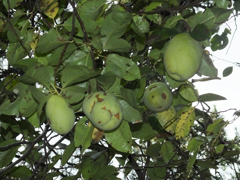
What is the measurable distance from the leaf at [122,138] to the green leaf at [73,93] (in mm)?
196

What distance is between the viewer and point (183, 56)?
1.02 metres

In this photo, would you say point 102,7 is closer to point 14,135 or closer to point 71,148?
point 71,148

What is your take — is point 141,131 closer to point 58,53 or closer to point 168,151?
point 168,151

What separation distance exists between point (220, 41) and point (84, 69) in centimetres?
78

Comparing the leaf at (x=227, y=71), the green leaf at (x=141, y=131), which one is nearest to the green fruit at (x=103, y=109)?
the green leaf at (x=141, y=131)

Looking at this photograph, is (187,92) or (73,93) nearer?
(73,93)

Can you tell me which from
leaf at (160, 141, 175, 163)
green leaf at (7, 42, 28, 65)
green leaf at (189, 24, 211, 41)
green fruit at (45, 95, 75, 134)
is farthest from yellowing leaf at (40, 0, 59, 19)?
leaf at (160, 141, 175, 163)

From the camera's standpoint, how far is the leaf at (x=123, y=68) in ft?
3.47

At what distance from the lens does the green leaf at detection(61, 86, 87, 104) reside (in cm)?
96

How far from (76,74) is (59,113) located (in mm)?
120

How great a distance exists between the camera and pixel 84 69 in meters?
0.93

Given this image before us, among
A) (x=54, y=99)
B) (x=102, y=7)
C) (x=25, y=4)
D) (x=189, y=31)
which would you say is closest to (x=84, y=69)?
(x=54, y=99)

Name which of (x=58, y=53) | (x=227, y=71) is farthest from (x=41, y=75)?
(x=227, y=71)

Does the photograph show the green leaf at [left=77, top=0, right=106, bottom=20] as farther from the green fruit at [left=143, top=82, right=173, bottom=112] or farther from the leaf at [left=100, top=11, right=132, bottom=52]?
the green fruit at [left=143, top=82, right=173, bottom=112]
